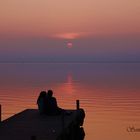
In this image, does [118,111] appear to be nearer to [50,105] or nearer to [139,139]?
[139,139]

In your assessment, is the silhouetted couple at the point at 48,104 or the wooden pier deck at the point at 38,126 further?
the silhouetted couple at the point at 48,104

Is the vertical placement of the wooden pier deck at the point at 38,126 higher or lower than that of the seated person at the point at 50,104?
lower

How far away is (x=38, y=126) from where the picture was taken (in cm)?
1562

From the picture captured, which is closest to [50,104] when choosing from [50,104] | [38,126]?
[50,104]

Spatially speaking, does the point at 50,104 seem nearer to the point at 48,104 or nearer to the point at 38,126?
the point at 48,104

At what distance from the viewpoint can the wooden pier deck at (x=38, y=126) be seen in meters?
13.8

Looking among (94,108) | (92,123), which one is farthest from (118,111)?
(92,123)

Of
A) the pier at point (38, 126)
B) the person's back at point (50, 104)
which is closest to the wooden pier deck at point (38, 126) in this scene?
the pier at point (38, 126)

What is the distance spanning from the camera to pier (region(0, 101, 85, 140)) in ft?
45.4

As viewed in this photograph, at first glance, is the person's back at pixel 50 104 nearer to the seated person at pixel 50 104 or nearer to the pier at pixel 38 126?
the seated person at pixel 50 104

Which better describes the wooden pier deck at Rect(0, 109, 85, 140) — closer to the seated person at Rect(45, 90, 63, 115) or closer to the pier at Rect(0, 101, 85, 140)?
the pier at Rect(0, 101, 85, 140)

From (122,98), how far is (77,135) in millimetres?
23746

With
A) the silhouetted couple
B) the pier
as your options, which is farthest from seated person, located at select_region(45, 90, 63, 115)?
the pier

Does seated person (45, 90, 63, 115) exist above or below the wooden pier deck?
above
